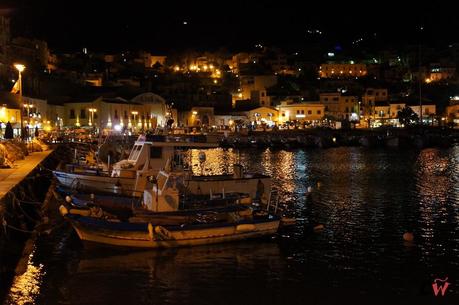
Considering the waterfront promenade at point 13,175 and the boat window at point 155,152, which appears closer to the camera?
the waterfront promenade at point 13,175

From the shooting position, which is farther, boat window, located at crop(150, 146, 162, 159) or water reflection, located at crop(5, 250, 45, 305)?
boat window, located at crop(150, 146, 162, 159)

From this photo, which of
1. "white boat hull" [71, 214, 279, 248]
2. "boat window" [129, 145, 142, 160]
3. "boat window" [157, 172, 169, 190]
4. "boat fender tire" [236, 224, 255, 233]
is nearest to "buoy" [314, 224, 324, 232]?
"white boat hull" [71, 214, 279, 248]

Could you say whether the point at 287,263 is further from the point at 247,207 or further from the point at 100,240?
the point at 100,240

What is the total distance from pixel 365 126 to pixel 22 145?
83.3 metres

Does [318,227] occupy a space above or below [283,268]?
above

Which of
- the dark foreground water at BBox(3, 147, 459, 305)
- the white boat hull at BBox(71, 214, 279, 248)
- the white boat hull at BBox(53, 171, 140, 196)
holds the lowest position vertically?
the dark foreground water at BBox(3, 147, 459, 305)

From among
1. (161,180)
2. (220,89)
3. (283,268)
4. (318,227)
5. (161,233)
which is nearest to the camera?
(283,268)

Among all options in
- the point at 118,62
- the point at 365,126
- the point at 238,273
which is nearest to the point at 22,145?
the point at 238,273

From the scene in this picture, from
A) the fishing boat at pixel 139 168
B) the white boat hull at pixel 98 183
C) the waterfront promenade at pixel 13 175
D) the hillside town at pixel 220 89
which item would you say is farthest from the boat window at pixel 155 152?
the hillside town at pixel 220 89

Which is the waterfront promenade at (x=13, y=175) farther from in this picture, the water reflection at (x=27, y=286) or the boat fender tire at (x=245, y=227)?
the boat fender tire at (x=245, y=227)

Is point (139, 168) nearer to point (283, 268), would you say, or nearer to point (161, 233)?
point (161, 233)

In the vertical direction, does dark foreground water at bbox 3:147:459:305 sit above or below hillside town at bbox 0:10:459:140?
below

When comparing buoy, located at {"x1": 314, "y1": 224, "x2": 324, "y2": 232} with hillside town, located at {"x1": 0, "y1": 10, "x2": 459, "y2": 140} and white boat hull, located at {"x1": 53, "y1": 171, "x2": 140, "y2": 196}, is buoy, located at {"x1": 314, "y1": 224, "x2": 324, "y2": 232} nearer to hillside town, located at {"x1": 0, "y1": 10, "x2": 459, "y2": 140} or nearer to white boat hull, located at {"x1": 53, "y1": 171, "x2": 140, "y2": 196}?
white boat hull, located at {"x1": 53, "y1": 171, "x2": 140, "y2": 196}

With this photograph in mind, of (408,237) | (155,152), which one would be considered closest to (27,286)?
(155,152)
